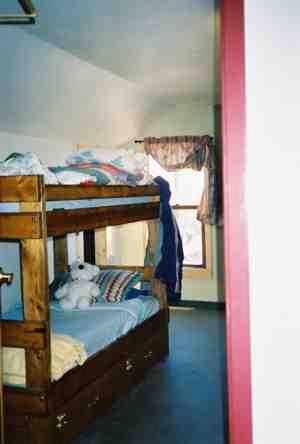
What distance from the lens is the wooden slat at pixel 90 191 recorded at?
280 cm

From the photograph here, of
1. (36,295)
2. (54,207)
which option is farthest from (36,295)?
(54,207)

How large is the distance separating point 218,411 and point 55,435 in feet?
3.80

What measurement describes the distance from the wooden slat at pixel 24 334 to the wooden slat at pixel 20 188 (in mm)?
628

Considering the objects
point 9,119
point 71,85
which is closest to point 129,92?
point 71,85

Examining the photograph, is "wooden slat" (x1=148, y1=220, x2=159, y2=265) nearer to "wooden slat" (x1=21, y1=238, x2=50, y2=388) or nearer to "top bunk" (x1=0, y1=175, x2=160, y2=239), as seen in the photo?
"top bunk" (x1=0, y1=175, x2=160, y2=239)

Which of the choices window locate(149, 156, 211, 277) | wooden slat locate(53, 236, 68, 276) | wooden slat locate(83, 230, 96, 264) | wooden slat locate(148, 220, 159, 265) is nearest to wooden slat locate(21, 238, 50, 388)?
wooden slat locate(148, 220, 159, 265)

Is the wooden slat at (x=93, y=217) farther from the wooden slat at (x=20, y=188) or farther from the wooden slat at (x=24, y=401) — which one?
the wooden slat at (x=24, y=401)

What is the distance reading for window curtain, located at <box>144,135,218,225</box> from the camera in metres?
5.88

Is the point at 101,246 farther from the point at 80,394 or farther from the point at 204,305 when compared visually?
the point at 80,394

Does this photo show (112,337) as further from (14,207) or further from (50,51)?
(50,51)

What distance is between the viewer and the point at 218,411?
133 inches

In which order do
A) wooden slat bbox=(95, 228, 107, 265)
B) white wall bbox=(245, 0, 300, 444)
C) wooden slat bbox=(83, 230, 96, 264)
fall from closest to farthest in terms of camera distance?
white wall bbox=(245, 0, 300, 444) → wooden slat bbox=(83, 230, 96, 264) → wooden slat bbox=(95, 228, 107, 265)

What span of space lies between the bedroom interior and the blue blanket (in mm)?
171

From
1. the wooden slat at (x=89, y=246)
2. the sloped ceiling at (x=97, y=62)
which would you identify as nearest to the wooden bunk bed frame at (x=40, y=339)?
the sloped ceiling at (x=97, y=62)
